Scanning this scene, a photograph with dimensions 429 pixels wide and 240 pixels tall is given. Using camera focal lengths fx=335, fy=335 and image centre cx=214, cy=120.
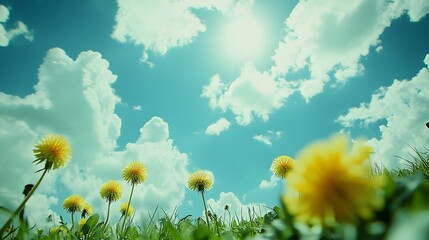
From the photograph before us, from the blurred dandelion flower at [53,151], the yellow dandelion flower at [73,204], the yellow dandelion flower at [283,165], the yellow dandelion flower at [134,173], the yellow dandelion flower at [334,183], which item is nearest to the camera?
the yellow dandelion flower at [334,183]

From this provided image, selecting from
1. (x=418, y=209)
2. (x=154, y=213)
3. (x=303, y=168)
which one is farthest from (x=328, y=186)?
(x=154, y=213)

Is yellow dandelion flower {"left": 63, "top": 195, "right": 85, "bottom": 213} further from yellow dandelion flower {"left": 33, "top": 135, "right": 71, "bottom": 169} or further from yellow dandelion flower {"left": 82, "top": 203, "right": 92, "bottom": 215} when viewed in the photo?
yellow dandelion flower {"left": 33, "top": 135, "right": 71, "bottom": 169}

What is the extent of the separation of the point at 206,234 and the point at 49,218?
478 centimetres

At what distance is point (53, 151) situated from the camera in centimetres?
314

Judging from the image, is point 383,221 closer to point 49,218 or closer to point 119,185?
point 49,218

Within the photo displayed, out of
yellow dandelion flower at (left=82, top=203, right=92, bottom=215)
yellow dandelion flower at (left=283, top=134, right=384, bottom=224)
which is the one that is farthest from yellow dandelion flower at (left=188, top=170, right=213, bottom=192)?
yellow dandelion flower at (left=283, top=134, right=384, bottom=224)

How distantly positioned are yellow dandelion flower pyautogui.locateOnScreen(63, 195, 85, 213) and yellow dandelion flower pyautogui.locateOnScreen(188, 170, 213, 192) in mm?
2619

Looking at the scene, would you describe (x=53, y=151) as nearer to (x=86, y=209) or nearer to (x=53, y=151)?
(x=53, y=151)

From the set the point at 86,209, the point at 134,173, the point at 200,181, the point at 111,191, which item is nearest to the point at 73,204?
the point at 86,209

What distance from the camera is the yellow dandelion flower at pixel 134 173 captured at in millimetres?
6543

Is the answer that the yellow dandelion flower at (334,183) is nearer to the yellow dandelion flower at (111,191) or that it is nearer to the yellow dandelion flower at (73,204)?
the yellow dandelion flower at (111,191)

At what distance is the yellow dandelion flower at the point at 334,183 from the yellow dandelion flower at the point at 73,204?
7.22 metres


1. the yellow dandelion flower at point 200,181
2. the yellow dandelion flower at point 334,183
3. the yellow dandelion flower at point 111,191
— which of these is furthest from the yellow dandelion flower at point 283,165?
the yellow dandelion flower at point 334,183

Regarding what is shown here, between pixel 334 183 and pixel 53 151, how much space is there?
293 centimetres
